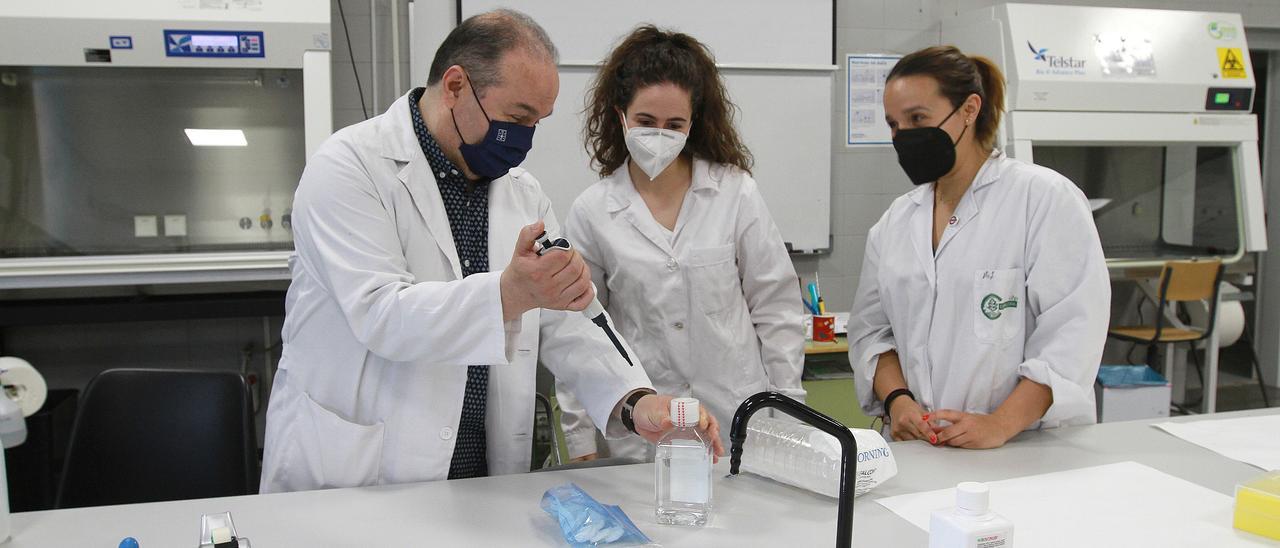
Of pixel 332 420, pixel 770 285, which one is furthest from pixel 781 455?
pixel 332 420

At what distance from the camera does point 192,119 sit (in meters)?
3.12

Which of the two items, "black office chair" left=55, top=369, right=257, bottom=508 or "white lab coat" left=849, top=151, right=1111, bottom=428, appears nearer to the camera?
"white lab coat" left=849, top=151, right=1111, bottom=428

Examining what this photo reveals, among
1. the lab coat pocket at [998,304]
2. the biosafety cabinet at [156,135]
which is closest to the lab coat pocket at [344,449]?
the lab coat pocket at [998,304]

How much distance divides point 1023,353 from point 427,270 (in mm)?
1157

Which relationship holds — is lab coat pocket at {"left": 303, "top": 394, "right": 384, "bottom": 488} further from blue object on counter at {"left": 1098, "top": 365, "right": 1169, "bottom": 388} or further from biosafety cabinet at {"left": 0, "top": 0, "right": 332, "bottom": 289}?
blue object on counter at {"left": 1098, "top": 365, "right": 1169, "bottom": 388}

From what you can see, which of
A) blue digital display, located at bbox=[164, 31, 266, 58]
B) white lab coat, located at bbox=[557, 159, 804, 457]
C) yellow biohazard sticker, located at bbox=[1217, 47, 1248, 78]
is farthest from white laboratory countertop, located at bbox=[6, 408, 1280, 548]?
yellow biohazard sticker, located at bbox=[1217, 47, 1248, 78]

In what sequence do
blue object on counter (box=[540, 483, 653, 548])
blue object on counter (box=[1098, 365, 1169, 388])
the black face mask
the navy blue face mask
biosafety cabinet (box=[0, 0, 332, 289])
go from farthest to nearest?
1. blue object on counter (box=[1098, 365, 1169, 388])
2. biosafety cabinet (box=[0, 0, 332, 289])
3. the black face mask
4. the navy blue face mask
5. blue object on counter (box=[540, 483, 653, 548])

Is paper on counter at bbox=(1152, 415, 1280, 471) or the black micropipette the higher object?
the black micropipette

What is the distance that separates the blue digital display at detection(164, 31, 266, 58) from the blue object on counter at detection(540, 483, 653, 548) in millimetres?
2254

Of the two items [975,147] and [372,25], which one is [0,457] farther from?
[372,25]

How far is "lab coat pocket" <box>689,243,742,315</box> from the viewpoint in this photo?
6.10ft

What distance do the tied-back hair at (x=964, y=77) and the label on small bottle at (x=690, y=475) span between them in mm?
941

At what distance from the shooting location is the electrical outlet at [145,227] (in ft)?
10.3

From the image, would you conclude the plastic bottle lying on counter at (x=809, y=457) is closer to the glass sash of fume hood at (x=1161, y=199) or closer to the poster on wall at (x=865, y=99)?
the poster on wall at (x=865, y=99)
